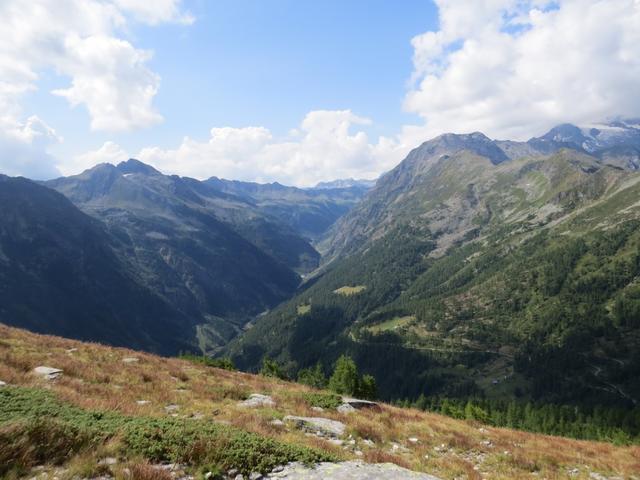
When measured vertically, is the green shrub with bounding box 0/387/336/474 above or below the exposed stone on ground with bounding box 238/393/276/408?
above

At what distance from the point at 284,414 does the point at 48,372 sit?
1228 cm

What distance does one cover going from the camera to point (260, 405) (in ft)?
72.9

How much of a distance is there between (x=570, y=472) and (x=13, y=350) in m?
31.1

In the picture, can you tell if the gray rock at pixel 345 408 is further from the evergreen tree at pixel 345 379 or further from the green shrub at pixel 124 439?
the evergreen tree at pixel 345 379

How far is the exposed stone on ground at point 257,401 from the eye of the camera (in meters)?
21.9

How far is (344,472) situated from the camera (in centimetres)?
1118

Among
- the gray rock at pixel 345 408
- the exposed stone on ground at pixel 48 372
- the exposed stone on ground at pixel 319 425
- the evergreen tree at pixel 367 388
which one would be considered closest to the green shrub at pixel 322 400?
the gray rock at pixel 345 408

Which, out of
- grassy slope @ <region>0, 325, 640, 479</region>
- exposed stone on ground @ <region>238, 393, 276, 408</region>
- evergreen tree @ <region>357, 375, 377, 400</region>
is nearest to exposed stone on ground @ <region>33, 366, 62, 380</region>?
grassy slope @ <region>0, 325, 640, 479</region>

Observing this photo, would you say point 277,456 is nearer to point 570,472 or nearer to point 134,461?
point 134,461

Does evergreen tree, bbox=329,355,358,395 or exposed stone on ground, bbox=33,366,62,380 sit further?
evergreen tree, bbox=329,355,358,395

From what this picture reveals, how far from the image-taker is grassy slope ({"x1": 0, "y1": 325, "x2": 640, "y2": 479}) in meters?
15.5

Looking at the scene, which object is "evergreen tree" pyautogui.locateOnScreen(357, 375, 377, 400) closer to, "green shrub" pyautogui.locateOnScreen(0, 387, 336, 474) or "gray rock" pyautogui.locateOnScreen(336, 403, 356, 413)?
"gray rock" pyautogui.locateOnScreen(336, 403, 356, 413)

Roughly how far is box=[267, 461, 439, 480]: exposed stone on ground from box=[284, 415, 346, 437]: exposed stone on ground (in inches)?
255

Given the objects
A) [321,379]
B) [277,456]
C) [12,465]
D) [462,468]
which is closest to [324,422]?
[462,468]
